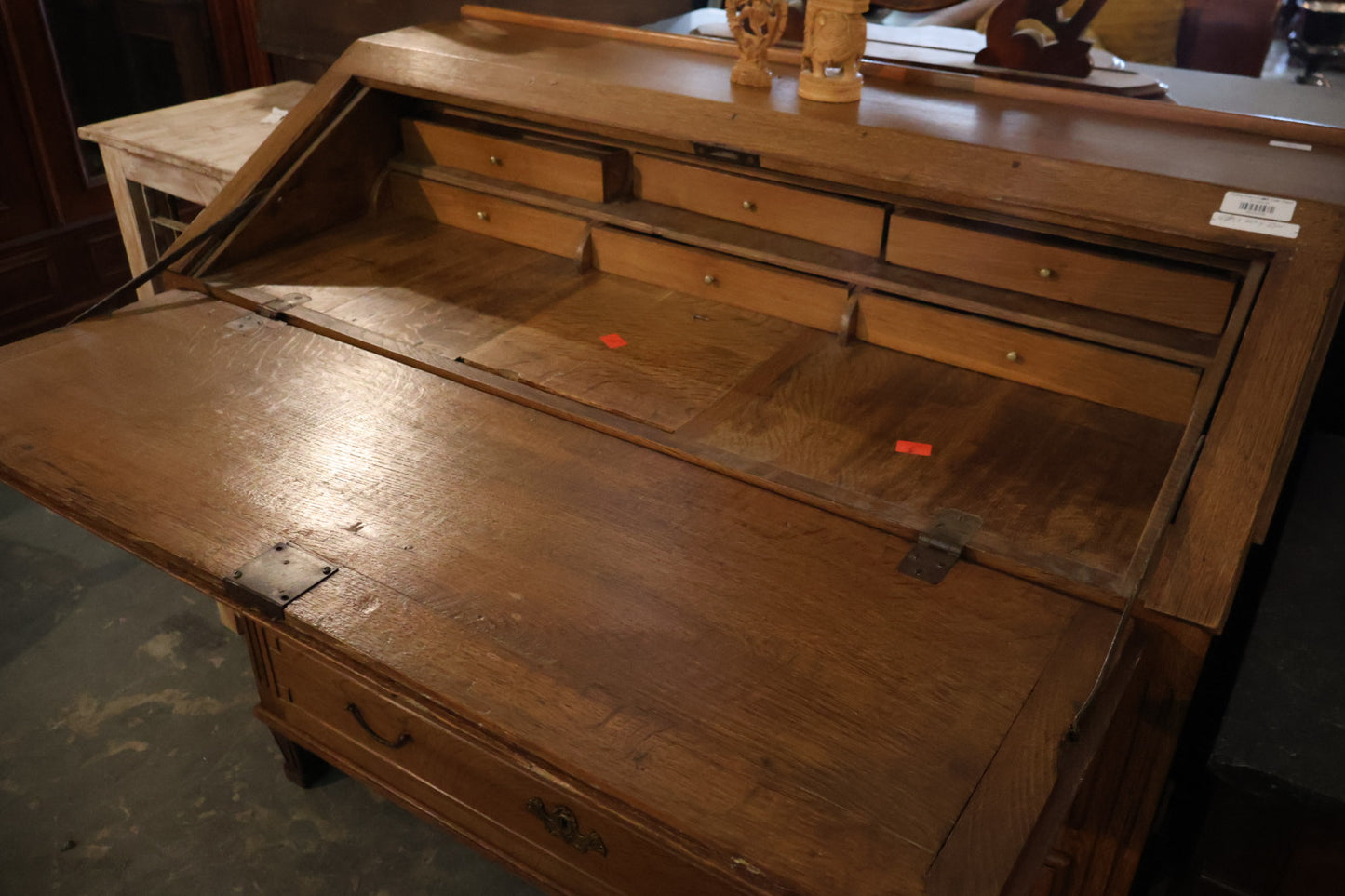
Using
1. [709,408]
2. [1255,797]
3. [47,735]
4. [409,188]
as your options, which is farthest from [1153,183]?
[47,735]

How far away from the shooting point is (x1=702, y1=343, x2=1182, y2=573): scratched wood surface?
120cm

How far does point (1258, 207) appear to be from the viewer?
1197mm

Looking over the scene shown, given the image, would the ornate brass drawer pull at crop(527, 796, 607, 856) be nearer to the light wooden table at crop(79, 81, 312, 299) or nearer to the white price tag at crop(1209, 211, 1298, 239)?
the white price tag at crop(1209, 211, 1298, 239)

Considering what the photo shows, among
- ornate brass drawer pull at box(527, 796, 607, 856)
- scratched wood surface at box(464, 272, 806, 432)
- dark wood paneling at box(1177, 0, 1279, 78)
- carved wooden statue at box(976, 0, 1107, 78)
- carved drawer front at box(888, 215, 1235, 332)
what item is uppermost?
carved wooden statue at box(976, 0, 1107, 78)

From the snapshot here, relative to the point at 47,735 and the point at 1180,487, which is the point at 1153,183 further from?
the point at 47,735

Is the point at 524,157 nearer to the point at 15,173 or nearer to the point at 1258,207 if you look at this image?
the point at 1258,207

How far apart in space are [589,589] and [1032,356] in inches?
28.6

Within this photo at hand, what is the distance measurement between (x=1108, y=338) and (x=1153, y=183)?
0.68 feet

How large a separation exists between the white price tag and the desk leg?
232 cm

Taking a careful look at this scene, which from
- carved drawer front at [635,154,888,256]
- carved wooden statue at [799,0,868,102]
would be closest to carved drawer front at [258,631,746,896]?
carved drawer front at [635,154,888,256]

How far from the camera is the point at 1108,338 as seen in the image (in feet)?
4.45

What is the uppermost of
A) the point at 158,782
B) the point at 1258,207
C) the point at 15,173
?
the point at 1258,207

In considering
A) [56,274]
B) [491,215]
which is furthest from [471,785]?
[56,274]

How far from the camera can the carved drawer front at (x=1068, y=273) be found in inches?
52.5
